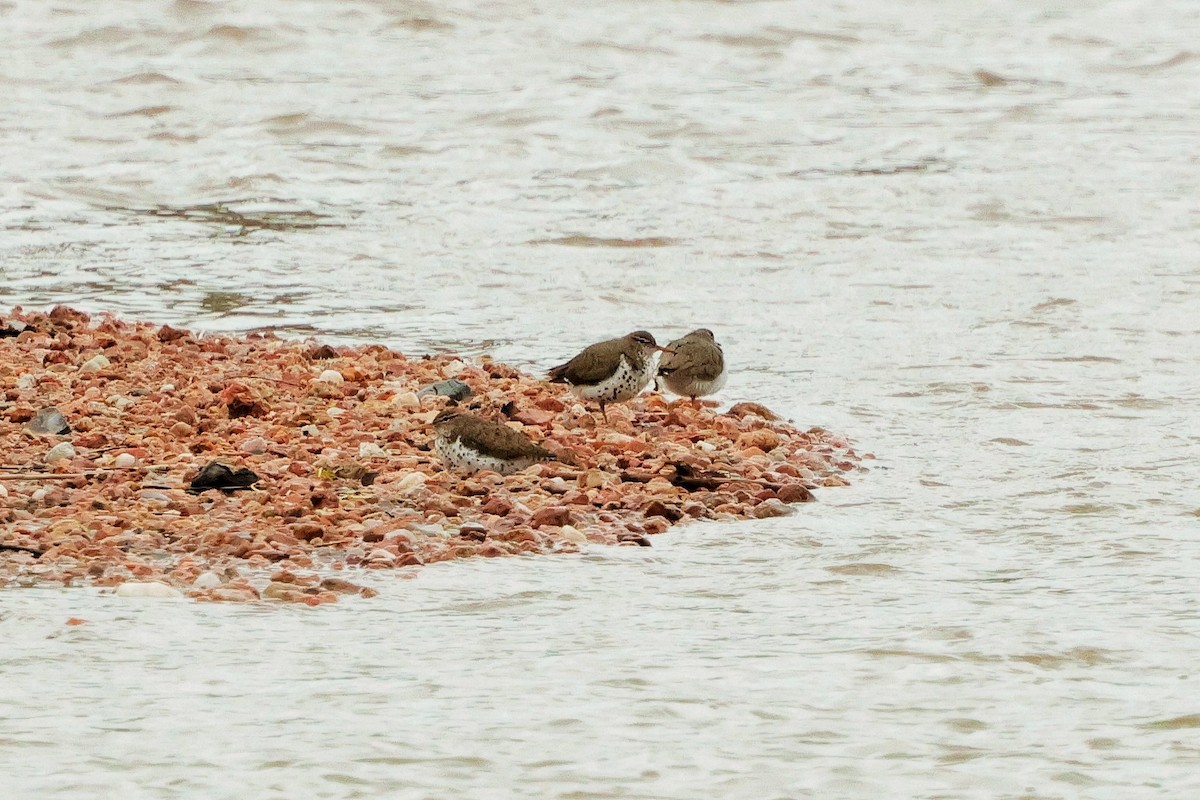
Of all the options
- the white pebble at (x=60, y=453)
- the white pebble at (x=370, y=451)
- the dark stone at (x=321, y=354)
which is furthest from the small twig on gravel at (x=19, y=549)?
the dark stone at (x=321, y=354)

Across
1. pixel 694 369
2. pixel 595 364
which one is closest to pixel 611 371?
pixel 595 364

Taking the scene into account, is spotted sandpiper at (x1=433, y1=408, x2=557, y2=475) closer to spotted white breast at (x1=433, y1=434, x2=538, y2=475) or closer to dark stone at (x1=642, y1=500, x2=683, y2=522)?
spotted white breast at (x1=433, y1=434, x2=538, y2=475)

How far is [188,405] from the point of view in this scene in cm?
870

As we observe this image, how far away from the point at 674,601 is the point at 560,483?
1.64m

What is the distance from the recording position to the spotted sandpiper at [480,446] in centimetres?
773

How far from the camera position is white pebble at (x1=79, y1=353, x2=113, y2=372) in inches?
372

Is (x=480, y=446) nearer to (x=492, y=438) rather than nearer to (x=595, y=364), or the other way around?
(x=492, y=438)

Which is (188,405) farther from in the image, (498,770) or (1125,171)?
(1125,171)

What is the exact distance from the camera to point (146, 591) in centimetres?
610

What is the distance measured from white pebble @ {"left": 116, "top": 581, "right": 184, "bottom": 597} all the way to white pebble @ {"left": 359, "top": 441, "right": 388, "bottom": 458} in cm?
202

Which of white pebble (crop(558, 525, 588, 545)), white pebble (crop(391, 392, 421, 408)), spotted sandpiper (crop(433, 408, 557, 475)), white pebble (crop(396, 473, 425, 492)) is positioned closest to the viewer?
white pebble (crop(558, 525, 588, 545))

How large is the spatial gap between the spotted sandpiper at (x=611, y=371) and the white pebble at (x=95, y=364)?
2.36m

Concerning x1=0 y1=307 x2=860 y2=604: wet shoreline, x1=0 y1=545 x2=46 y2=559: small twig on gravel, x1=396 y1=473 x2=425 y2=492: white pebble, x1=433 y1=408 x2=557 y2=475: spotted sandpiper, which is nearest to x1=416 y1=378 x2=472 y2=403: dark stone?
x1=0 y1=307 x2=860 y2=604: wet shoreline

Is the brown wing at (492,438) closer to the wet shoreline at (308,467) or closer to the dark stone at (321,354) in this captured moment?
the wet shoreline at (308,467)
